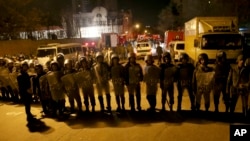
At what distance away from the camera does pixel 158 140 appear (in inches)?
295

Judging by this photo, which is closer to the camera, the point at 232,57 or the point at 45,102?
the point at 45,102

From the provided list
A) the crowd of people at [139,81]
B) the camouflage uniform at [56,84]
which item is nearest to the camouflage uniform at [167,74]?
the crowd of people at [139,81]

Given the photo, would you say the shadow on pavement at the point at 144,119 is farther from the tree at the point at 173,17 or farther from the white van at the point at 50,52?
the tree at the point at 173,17

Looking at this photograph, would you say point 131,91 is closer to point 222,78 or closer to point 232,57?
point 222,78

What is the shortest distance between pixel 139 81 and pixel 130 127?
5.55 feet

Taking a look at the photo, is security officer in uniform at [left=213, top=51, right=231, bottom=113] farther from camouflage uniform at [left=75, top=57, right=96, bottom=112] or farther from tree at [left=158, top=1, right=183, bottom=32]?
tree at [left=158, top=1, right=183, bottom=32]

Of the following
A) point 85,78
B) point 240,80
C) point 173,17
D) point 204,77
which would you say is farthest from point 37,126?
point 173,17

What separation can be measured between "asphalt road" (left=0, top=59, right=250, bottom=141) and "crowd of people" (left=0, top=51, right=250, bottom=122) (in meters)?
0.38

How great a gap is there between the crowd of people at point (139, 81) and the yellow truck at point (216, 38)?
18.4ft

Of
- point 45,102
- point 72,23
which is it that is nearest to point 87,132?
point 45,102

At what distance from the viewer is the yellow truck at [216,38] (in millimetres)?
15203

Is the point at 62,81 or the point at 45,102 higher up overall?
the point at 62,81

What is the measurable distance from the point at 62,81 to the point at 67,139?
240 centimetres

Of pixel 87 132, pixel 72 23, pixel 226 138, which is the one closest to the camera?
pixel 226 138
